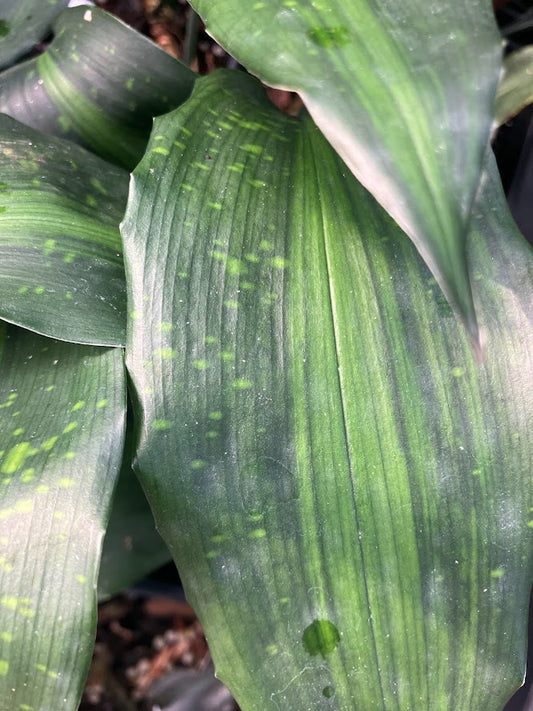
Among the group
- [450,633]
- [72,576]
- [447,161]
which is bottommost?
[450,633]

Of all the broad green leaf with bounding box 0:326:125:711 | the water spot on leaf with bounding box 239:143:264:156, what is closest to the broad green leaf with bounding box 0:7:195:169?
the water spot on leaf with bounding box 239:143:264:156

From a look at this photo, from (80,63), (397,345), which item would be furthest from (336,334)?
(80,63)

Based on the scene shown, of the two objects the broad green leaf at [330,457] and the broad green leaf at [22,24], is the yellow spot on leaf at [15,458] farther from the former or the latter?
the broad green leaf at [22,24]

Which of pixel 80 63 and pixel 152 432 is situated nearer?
pixel 152 432

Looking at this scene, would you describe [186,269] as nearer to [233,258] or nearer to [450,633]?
[233,258]

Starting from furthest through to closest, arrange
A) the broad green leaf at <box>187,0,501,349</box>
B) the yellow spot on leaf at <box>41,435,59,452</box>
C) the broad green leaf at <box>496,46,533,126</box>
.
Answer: the broad green leaf at <box>496,46,533,126</box>, the yellow spot on leaf at <box>41,435,59,452</box>, the broad green leaf at <box>187,0,501,349</box>

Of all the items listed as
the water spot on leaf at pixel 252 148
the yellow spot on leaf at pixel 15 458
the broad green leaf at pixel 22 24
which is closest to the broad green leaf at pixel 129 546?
the yellow spot on leaf at pixel 15 458

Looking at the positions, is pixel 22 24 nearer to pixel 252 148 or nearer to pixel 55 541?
pixel 252 148

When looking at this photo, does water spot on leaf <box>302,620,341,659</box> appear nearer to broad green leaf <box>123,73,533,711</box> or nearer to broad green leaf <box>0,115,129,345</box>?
broad green leaf <box>123,73,533,711</box>
